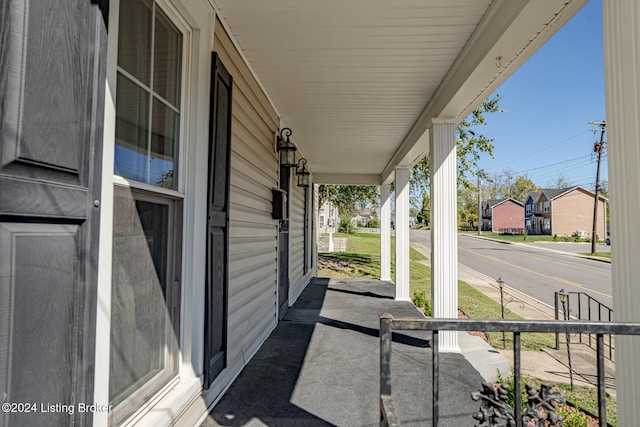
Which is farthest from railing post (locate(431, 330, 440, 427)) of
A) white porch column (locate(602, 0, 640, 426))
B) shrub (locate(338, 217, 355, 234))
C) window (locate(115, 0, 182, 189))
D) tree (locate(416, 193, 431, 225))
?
shrub (locate(338, 217, 355, 234))

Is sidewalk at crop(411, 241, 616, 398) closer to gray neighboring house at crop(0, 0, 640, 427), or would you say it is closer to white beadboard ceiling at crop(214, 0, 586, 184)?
gray neighboring house at crop(0, 0, 640, 427)

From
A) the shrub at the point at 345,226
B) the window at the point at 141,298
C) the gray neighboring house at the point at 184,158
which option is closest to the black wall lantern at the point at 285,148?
the gray neighboring house at the point at 184,158

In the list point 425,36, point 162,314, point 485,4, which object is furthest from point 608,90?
point 162,314

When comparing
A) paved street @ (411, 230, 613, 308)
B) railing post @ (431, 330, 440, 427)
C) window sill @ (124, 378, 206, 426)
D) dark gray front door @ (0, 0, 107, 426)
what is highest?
dark gray front door @ (0, 0, 107, 426)

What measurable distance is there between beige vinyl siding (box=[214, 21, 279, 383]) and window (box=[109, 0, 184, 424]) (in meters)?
0.72

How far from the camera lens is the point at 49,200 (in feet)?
3.14

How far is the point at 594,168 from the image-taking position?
15.9m

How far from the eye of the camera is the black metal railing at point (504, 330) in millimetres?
959

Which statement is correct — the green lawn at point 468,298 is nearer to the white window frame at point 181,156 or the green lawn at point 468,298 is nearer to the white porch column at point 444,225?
the white porch column at point 444,225

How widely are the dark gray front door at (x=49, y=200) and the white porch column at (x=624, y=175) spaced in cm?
171

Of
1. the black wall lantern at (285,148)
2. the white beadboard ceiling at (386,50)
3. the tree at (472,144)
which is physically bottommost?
the black wall lantern at (285,148)

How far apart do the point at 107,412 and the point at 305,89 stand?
3.10 m

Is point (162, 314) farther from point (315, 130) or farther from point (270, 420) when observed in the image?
point (315, 130)

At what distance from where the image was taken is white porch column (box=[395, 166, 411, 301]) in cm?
629
